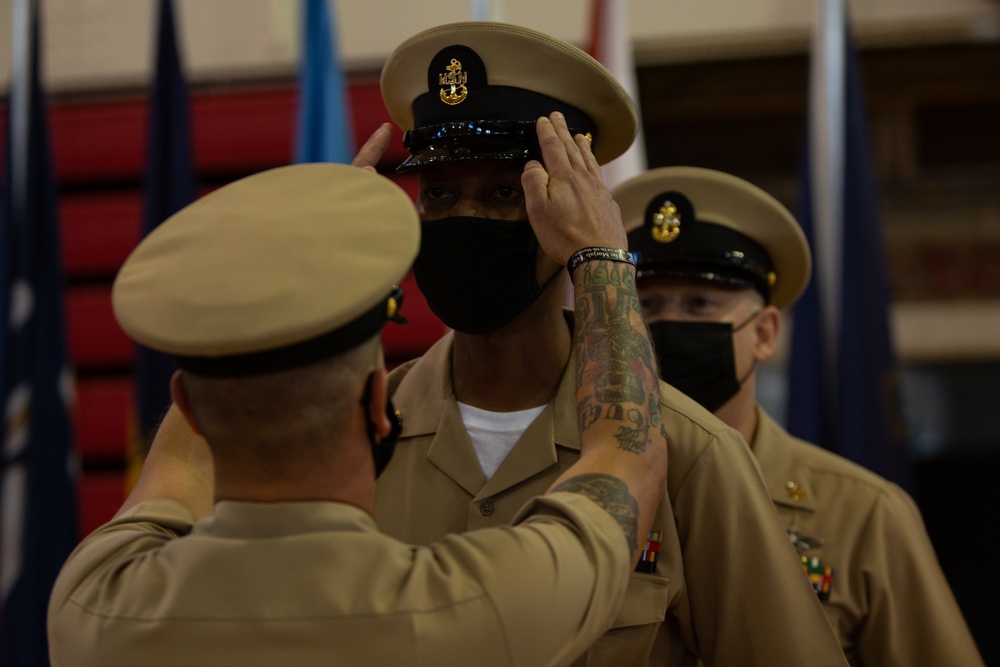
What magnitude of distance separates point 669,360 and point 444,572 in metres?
1.22

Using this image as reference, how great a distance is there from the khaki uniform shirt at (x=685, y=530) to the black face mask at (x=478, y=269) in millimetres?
153

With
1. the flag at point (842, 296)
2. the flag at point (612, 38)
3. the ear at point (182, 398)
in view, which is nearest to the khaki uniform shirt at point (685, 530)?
the ear at point (182, 398)

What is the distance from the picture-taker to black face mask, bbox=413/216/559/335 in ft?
5.30

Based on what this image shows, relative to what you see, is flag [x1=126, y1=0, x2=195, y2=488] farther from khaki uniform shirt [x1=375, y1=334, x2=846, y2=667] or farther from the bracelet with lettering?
the bracelet with lettering

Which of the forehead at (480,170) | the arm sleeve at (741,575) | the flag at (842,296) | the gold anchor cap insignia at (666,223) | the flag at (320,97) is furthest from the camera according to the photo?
the flag at (320,97)

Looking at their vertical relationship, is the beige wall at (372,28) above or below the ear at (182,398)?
above

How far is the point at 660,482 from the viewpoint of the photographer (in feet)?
4.48

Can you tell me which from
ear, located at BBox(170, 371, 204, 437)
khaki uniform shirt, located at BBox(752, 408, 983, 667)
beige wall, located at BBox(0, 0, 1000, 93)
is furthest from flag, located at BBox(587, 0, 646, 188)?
ear, located at BBox(170, 371, 204, 437)

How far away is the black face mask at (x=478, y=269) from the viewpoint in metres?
Answer: 1.62

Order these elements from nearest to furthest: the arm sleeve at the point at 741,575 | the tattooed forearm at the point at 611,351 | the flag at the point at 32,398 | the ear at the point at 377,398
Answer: the ear at the point at 377,398 < the tattooed forearm at the point at 611,351 < the arm sleeve at the point at 741,575 < the flag at the point at 32,398

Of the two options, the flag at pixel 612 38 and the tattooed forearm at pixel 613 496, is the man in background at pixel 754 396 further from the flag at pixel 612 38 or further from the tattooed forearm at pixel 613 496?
the flag at pixel 612 38

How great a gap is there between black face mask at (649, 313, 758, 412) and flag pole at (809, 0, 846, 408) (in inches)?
67.9

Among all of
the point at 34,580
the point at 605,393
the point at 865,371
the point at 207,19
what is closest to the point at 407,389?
the point at 605,393

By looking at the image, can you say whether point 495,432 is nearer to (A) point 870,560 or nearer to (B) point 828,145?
(A) point 870,560
